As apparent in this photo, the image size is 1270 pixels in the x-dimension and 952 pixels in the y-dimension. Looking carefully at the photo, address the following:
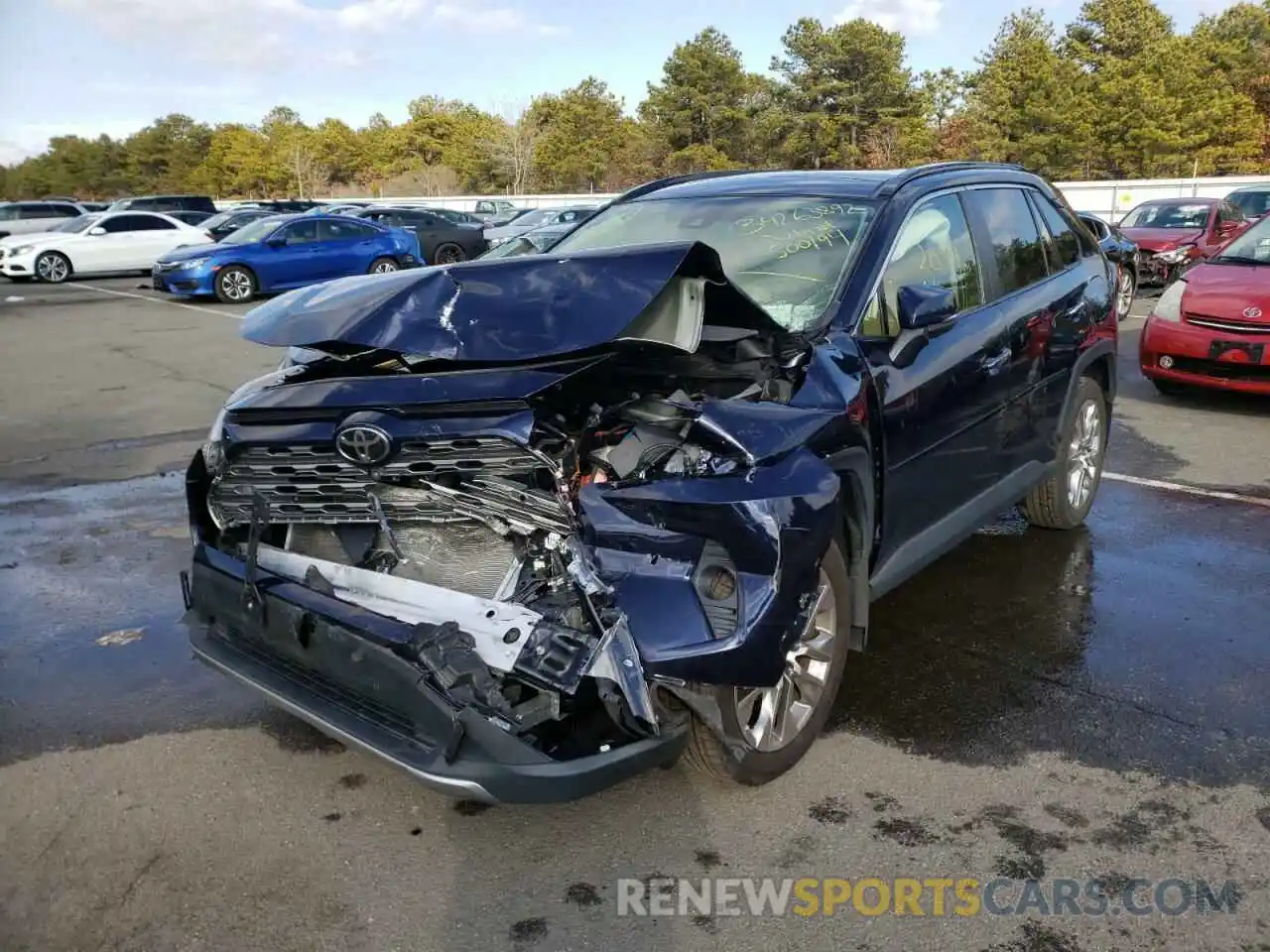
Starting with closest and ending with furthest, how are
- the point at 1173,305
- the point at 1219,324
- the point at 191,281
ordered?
the point at 1219,324 → the point at 1173,305 → the point at 191,281

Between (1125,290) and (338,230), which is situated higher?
(338,230)

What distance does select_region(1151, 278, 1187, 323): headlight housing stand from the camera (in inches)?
347

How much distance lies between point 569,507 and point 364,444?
60 centimetres

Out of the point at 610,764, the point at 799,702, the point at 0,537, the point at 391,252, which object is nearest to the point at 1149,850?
the point at 799,702

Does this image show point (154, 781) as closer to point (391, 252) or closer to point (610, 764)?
point (610, 764)

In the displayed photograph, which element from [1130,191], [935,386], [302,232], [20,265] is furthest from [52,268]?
[1130,191]

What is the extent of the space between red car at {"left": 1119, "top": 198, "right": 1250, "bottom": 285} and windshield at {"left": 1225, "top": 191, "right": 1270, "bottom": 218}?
11.5 inches

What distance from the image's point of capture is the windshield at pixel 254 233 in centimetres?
1922

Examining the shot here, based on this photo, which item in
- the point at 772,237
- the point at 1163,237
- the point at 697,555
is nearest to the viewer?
the point at 697,555

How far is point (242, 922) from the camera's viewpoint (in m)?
2.79

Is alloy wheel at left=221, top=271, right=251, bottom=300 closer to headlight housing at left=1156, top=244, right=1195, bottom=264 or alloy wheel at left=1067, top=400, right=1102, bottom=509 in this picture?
headlight housing at left=1156, top=244, right=1195, bottom=264

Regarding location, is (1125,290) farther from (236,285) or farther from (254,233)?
(254,233)

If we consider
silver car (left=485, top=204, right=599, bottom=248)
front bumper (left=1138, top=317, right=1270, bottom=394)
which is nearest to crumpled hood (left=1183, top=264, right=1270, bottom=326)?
front bumper (left=1138, top=317, right=1270, bottom=394)

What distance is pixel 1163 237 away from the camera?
17125 millimetres
